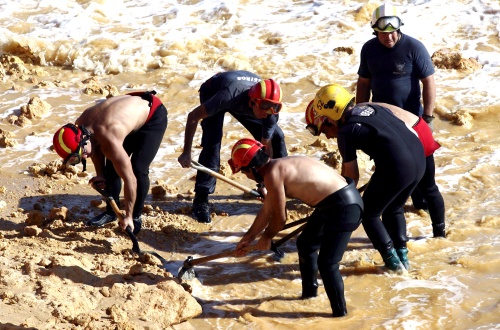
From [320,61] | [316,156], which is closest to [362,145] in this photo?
[316,156]

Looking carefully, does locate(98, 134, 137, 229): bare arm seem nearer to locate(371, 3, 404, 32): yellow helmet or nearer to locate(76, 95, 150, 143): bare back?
locate(76, 95, 150, 143): bare back

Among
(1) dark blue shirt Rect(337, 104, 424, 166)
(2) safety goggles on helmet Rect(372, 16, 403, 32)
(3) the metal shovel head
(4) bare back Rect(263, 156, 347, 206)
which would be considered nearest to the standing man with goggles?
(2) safety goggles on helmet Rect(372, 16, 403, 32)

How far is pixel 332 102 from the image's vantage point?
4648mm

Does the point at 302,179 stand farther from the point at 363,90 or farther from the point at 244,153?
the point at 363,90

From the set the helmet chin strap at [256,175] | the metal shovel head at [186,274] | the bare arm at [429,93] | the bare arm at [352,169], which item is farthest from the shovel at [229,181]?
the bare arm at [429,93]

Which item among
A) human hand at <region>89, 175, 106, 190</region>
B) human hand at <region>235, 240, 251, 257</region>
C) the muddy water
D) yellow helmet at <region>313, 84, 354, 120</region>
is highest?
yellow helmet at <region>313, 84, 354, 120</region>

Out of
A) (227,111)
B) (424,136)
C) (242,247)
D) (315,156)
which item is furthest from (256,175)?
(315,156)

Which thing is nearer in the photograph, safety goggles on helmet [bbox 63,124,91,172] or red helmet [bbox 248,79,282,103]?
safety goggles on helmet [bbox 63,124,91,172]

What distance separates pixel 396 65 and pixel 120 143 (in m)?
2.21

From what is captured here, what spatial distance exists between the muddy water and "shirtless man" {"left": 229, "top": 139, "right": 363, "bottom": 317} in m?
0.43

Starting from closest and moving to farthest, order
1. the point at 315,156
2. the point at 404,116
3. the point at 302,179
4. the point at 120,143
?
the point at 302,179 < the point at 404,116 < the point at 120,143 < the point at 315,156

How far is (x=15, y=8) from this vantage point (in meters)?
11.9

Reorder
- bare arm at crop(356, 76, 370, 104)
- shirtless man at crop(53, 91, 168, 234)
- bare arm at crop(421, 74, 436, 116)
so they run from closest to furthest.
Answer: shirtless man at crop(53, 91, 168, 234) → bare arm at crop(421, 74, 436, 116) → bare arm at crop(356, 76, 370, 104)

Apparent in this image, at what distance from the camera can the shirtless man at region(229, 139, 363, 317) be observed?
432 centimetres
